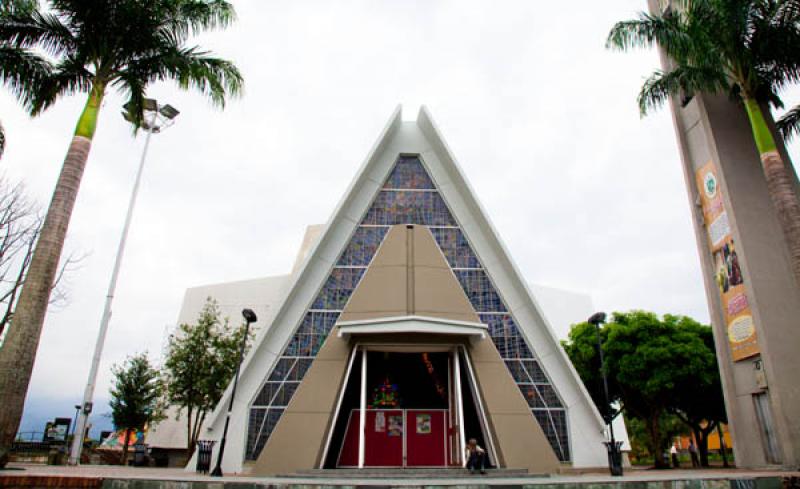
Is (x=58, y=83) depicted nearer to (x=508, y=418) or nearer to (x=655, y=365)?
(x=508, y=418)

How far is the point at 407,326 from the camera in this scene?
1526 cm

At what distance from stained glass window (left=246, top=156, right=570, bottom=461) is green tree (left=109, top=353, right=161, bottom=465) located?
1552 centimetres

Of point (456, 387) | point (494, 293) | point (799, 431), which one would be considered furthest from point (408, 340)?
point (799, 431)

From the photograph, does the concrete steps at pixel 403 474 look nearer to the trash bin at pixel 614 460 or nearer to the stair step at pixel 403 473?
the stair step at pixel 403 473

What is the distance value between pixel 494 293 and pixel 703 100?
11225 mm

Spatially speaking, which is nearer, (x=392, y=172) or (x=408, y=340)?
(x=408, y=340)

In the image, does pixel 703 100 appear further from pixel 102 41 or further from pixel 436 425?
pixel 102 41

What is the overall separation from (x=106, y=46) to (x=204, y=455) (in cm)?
1200

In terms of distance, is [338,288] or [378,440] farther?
[338,288]

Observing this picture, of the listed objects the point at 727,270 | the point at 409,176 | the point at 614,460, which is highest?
the point at 409,176

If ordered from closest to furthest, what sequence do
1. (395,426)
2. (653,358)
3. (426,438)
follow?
(426,438) → (395,426) → (653,358)

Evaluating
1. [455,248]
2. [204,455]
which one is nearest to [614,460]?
[455,248]

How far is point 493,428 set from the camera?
50.0ft

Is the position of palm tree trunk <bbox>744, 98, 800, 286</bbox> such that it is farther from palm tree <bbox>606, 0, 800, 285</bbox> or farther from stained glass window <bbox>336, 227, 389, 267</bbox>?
stained glass window <bbox>336, 227, 389, 267</bbox>
